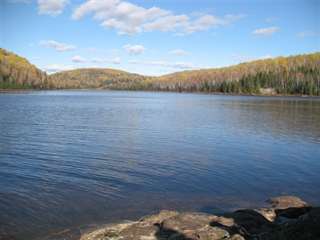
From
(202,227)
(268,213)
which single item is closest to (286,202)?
(268,213)

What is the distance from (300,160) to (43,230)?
2003 cm

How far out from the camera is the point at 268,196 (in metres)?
17.5

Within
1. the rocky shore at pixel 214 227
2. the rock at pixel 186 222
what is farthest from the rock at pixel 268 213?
the rock at pixel 186 222

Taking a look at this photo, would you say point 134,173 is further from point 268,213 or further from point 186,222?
point 268,213

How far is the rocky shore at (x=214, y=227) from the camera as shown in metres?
10.1

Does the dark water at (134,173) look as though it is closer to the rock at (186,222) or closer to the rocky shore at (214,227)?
the rocky shore at (214,227)

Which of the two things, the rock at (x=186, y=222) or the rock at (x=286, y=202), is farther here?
the rock at (x=286, y=202)

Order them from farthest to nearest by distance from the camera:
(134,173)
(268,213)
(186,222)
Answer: (134,173) < (268,213) < (186,222)

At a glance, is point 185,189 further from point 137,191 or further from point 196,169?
point 196,169

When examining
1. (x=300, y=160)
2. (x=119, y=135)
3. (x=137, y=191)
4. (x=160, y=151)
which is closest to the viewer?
(x=137, y=191)

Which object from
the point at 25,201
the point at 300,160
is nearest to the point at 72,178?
the point at 25,201

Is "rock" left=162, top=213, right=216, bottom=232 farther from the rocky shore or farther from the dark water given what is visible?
the dark water

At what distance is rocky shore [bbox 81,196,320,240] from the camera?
1005 centimetres

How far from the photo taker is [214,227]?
11898mm
